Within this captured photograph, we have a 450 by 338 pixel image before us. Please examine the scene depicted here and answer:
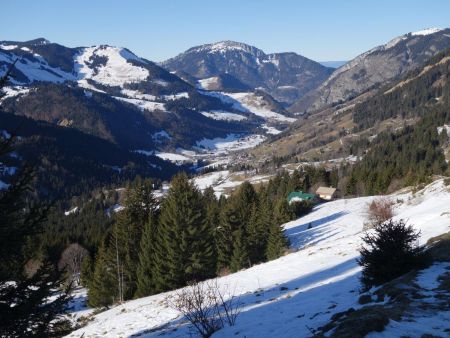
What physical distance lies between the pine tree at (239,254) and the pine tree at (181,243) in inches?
300

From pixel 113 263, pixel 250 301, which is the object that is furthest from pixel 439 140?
pixel 250 301


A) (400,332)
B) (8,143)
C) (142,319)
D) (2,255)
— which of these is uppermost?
(8,143)

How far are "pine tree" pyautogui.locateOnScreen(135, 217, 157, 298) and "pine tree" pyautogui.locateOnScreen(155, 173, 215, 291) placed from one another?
1937 mm

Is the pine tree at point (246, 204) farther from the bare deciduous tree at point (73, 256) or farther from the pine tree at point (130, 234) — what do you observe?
the bare deciduous tree at point (73, 256)

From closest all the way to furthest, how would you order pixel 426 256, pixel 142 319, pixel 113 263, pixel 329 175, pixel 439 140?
pixel 426 256 → pixel 142 319 → pixel 113 263 → pixel 329 175 → pixel 439 140

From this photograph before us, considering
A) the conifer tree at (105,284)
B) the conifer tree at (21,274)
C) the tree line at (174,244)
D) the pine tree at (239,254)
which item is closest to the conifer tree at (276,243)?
the tree line at (174,244)

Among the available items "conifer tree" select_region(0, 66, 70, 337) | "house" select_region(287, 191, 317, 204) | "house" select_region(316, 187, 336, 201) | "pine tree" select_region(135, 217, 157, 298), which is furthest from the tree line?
"house" select_region(316, 187, 336, 201)

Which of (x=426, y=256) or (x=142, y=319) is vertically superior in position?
(x=426, y=256)

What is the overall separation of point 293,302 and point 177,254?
928 inches

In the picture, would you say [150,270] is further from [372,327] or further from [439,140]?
[439,140]

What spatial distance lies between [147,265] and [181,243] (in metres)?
5.66

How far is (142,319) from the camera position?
27.7 metres

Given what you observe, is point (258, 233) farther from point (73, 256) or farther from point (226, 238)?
point (73, 256)

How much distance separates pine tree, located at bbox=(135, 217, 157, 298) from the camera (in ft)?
147
